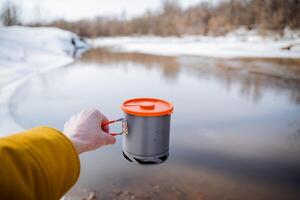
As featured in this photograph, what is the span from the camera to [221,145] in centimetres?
250

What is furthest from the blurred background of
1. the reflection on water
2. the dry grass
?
the dry grass

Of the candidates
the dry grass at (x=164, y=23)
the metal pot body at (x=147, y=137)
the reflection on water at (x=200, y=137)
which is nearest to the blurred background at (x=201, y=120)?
the reflection on water at (x=200, y=137)

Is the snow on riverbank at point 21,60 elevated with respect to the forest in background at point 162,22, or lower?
lower

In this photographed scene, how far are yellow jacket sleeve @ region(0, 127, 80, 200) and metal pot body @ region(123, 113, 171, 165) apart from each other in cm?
48

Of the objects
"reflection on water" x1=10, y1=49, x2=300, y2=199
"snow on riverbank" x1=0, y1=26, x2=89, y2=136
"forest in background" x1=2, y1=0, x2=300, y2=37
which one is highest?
"forest in background" x1=2, y1=0, x2=300, y2=37

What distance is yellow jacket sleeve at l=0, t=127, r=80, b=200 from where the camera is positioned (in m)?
0.51

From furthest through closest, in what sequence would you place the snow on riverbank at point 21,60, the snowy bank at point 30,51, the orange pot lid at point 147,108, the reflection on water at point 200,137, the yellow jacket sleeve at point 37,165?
the snowy bank at point 30,51 < the snow on riverbank at point 21,60 < the reflection on water at point 200,137 < the orange pot lid at point 147,108 < the yellow jacket sleeve at point 37,165

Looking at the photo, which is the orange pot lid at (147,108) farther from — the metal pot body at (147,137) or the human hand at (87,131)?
the human hand at (87,131)

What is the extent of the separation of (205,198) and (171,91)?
3.08 m

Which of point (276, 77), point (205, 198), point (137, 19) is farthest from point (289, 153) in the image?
point (137, 19)

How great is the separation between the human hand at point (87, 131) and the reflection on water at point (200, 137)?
3.04 feet

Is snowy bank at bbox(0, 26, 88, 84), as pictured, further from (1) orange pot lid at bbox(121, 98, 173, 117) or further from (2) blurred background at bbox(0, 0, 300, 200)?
(1) orange pot lid at bbox(121, 98, 173, 117)

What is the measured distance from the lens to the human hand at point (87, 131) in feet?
2.78

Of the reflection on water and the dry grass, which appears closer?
the reflection on water
